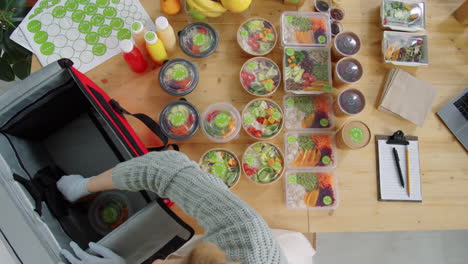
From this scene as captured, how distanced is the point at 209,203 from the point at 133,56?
62 centimetres

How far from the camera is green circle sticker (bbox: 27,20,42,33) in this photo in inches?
41.6

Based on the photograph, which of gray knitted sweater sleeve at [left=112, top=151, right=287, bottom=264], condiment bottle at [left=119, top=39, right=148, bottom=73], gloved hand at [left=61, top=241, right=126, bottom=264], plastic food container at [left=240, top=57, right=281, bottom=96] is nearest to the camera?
gray knitted sweater sleeve at [left=112, top=151, right=287, bottom=264]

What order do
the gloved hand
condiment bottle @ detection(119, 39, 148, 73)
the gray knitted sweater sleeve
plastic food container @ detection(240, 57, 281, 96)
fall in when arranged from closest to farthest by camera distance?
the gray knitted sweater sleeve → the gloved hand → condiment bottle @ detection(119, 39, 148, 73) → plastic food container @ detection(240, 57, 281, 96)

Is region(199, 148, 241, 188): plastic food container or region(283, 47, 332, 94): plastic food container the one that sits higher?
region(283, 47, 332, 94): plastic food container

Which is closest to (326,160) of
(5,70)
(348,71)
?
(348,71)

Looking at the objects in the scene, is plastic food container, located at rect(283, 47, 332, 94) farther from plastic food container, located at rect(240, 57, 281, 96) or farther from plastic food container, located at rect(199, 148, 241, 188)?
plastic food container, located at rect(199, 148, 241, 188)

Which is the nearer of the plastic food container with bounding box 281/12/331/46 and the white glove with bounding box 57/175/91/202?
the white glove with bounding box 57/175/91/202

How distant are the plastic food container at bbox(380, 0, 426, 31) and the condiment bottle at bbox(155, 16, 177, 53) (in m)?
0.81

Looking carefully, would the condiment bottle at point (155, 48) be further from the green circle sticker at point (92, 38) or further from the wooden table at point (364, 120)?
the green circle sticker at point (92, 38)

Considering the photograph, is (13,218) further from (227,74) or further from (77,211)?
(227,74)

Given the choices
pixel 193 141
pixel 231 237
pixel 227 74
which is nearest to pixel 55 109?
pixel 193 141

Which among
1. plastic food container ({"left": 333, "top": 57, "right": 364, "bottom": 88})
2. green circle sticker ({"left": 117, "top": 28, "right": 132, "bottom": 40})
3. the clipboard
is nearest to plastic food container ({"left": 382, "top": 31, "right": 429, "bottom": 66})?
plastic food container ({"left": 333, "top": 57, "right": 364, "bottom": 88})

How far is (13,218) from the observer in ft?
2.56

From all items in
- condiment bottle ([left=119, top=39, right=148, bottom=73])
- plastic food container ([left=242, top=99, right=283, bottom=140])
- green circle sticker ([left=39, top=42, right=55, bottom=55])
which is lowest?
plastic food container ([left=242, top=99, right=283, bottom=140])
